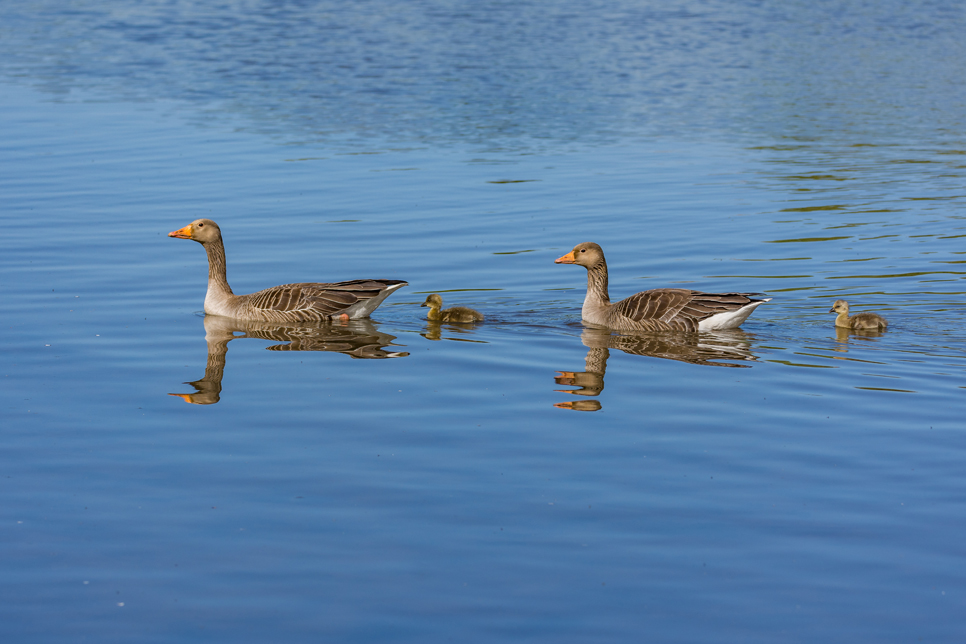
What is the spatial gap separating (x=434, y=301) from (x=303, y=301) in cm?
170

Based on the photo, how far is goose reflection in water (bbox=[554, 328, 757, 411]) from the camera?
12.4 metres

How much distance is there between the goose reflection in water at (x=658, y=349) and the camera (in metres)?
12.4

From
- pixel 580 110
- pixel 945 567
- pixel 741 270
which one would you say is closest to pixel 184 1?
pixel 580 110

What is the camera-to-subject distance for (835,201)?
2241 cm

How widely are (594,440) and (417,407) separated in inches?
74.2

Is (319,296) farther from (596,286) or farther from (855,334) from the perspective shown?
(855,334)

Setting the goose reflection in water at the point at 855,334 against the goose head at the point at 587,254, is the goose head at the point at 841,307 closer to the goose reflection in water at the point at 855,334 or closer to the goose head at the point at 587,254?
the goose reflection in water at the point at 855,334

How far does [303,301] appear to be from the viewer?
15.1 m

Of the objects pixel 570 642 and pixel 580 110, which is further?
pixel 580 110

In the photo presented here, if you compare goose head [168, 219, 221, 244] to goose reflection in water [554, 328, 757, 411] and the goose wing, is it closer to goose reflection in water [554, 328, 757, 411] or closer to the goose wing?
goose reflection in water [554, 328, 757, 411]

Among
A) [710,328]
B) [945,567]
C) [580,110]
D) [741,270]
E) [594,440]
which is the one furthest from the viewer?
[580,110]

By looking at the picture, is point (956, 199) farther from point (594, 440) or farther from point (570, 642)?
point (570, 642)

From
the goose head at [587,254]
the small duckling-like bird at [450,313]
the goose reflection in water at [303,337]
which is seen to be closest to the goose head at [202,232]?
the goose reflection in water at [303,337]

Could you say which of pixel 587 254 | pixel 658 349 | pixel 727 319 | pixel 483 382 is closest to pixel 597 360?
pixel 658 349
